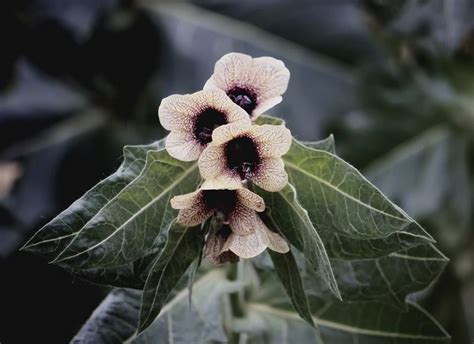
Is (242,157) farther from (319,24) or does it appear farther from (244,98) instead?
(319,24)

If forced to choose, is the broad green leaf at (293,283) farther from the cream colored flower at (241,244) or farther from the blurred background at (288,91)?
the blurred background at (288,91)

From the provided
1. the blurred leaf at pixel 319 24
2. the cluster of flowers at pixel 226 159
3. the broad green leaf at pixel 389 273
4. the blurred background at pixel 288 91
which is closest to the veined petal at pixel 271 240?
the cluster of flowers at pixel 226 159

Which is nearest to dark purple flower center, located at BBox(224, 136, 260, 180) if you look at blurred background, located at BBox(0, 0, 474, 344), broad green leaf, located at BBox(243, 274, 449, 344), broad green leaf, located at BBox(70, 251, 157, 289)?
broad green leaf, located at BBox(70, 251, 157, 289)

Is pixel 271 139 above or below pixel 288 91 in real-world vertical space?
below

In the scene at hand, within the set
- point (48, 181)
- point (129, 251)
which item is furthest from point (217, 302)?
point (48, 181)

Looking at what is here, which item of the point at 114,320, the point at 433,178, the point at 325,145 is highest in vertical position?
the point at 433,178

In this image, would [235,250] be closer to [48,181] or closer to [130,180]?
[130,180]

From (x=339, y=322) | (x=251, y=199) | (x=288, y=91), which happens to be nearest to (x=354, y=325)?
(x=339, y=322)

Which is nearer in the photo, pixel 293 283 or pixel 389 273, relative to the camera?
pixel 293 283
